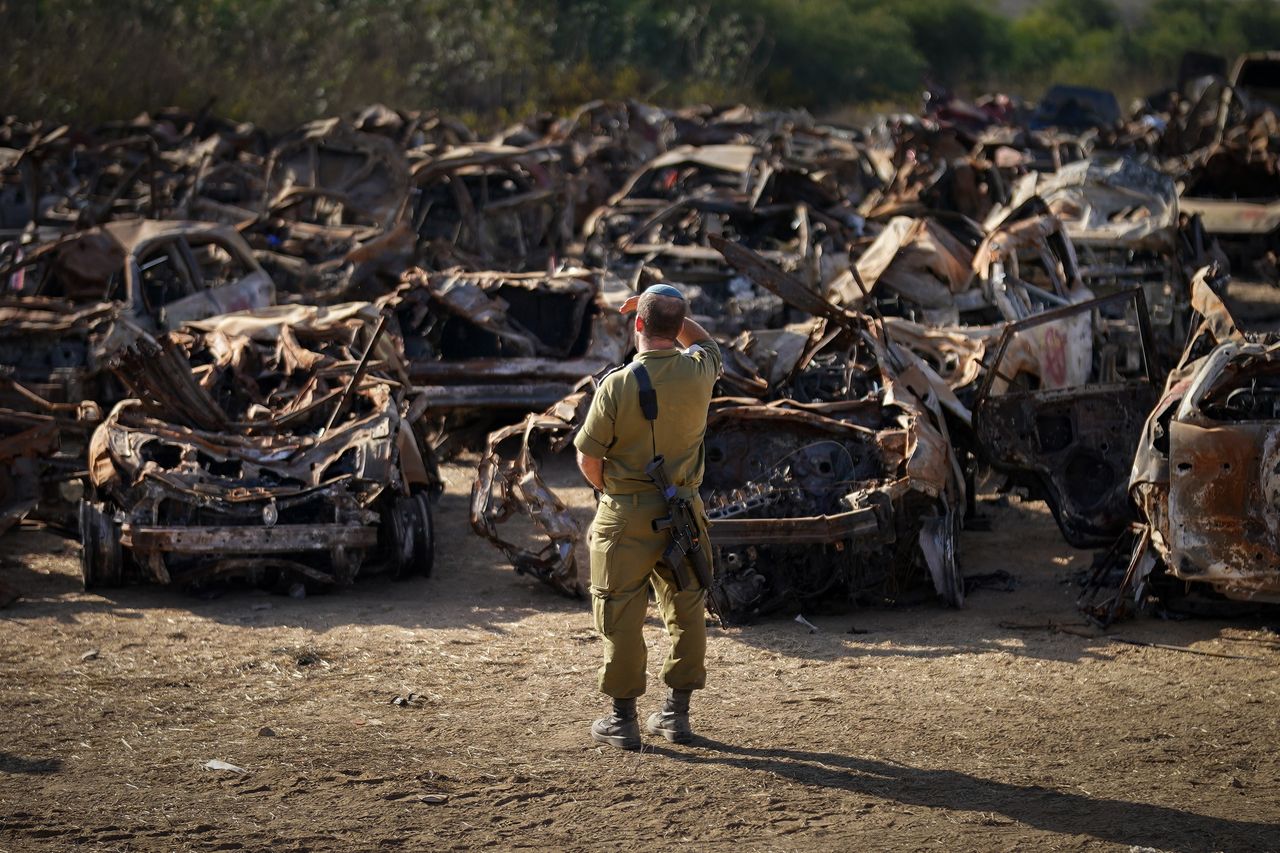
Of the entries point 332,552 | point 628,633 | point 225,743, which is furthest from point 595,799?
point 332,552

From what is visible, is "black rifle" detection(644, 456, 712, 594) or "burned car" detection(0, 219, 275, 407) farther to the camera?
"burned car" detection(0, 219, 275, 407)

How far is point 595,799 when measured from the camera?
539cm

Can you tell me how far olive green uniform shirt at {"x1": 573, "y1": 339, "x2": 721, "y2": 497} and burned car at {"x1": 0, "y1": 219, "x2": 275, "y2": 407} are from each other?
652 cm

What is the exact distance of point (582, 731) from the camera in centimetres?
611

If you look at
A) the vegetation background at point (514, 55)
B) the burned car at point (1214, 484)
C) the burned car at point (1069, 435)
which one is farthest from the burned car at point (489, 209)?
the vegetation background at point (514, 55)

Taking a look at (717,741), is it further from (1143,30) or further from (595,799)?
(1143,30)

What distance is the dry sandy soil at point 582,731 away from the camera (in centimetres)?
516

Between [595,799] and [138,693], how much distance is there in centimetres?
236

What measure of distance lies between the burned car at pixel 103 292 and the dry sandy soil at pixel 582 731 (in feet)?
12.3

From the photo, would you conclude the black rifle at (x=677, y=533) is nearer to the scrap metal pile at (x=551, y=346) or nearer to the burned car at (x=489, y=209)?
the scrap metal pile at (x=551, y=346)

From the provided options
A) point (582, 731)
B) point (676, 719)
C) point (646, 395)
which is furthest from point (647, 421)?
point (582, 731)

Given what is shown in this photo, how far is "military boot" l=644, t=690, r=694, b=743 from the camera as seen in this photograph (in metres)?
Answer: 5.91

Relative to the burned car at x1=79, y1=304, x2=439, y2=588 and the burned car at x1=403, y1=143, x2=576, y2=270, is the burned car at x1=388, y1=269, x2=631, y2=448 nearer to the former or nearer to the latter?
the burned car at x1=79, y1=304, x2=439, y2=588

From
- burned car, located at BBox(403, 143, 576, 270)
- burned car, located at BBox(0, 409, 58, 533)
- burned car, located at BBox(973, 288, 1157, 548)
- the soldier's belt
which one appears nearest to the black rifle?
the soldier's belt
